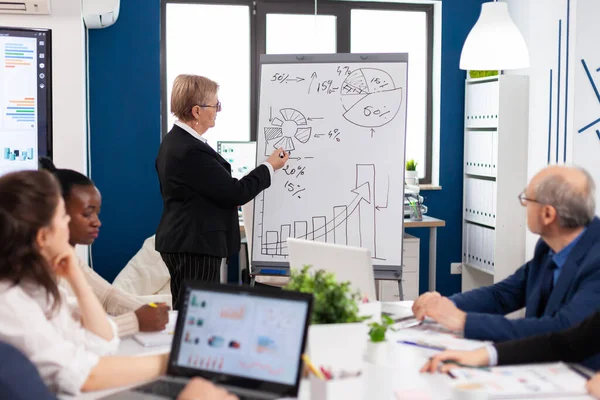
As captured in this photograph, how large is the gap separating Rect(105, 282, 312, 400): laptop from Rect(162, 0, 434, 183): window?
3.74 m

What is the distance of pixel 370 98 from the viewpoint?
11.3ft

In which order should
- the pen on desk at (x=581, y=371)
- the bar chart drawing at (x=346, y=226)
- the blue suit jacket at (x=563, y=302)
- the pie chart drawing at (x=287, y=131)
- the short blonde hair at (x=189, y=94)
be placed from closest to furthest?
1. the pen on desk at (x=581, y=371)
2. the blue suit jacket at (x=563, y=302)
3. the short blonde hair at (x=189, y=94)
4. the bar chart drawing at (x=346, y=226)
5. the pie chart drawing at (x=287, y=131)

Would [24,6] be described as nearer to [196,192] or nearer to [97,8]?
[97,8]

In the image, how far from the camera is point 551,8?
4523 mm

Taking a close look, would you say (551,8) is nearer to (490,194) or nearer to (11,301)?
(490,194)

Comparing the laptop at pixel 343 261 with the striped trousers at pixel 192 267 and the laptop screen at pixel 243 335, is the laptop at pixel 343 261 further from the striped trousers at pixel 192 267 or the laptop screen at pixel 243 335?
the striped trousers at pixel 192 267

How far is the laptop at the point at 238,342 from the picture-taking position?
1.49 metres

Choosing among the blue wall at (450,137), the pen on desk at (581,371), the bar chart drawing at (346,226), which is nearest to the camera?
the pen on desk at (581,371)

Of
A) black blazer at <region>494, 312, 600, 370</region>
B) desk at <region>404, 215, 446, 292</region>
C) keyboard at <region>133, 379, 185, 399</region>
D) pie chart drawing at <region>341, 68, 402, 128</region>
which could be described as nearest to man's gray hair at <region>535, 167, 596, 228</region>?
black blazer at <region>494, 312, 600, 370</region>

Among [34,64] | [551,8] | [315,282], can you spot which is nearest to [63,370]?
[315,282]

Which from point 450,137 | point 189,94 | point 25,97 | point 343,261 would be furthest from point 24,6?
point 450,137

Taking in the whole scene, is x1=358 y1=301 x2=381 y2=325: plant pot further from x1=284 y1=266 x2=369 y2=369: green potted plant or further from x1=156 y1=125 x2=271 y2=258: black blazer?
x1=156 y1=125 x2=271 y2=258: black blazer

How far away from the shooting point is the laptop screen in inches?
58.7

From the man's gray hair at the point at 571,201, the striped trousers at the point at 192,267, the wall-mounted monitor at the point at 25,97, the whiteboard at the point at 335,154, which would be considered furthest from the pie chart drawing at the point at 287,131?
the man's gray hair at the point at 571,201
